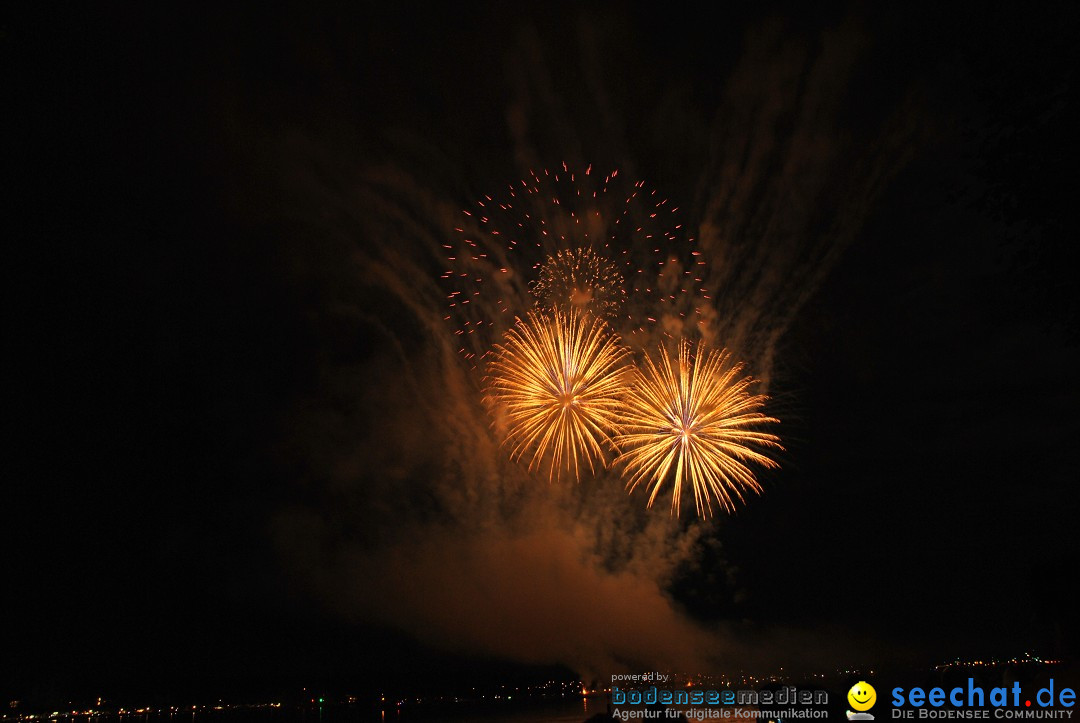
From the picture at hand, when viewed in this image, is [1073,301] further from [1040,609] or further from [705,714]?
[705,714]

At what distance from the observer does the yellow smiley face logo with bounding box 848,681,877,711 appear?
12.4m

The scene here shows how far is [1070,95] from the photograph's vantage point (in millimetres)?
12656

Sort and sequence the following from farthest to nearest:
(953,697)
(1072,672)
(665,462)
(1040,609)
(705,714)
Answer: (705,714) → (665,462) → (953,697) → (1040,609) → (1072,672)

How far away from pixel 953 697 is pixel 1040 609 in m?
6.05

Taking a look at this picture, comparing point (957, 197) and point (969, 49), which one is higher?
point (969, 49)

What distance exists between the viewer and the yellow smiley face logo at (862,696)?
1241 centimetres

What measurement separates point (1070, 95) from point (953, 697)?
10.1 metres

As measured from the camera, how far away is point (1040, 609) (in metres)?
7.23

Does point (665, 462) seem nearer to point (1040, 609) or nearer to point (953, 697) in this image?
point (953, 697)

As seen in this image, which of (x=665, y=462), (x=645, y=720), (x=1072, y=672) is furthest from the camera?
(x=665, y=462)

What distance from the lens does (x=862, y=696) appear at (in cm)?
1261

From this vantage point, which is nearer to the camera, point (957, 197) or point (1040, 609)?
point (1040, 609)

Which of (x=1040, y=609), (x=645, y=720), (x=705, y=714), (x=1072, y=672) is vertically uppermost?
(x=1040, y=609)

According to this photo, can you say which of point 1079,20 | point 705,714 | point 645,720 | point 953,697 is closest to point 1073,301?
point 1079,20
